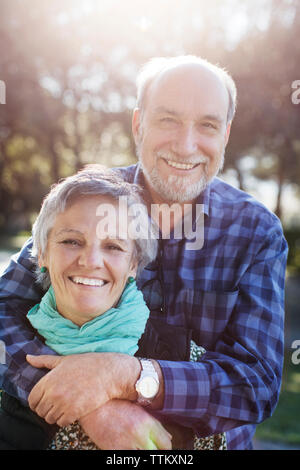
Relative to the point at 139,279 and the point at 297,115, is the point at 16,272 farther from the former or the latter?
the point at 297,115

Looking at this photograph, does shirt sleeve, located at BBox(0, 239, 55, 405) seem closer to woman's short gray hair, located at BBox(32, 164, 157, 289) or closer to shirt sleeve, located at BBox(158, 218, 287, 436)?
woman's short gray hair, located at BBox(32, 164, 157, 289)

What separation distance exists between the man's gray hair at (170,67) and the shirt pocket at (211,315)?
935 mm

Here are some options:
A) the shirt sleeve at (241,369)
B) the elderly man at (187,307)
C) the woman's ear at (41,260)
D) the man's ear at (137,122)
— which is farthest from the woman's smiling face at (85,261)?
the man's ear at (137,122)

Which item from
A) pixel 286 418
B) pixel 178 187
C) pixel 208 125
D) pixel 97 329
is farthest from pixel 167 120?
pixel 286 418

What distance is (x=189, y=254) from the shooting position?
2.23m

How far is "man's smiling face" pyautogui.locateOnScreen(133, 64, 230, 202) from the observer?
2.22 meters

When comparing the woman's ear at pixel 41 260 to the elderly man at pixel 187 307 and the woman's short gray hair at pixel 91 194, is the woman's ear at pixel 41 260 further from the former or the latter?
the elderly man at pixel 187 307

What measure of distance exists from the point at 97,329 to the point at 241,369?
0.59 metres

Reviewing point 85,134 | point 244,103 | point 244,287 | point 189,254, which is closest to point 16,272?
point 189,254

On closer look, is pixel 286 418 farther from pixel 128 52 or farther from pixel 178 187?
pixel 128 52

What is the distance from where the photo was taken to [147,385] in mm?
1667

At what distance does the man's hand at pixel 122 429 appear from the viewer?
1.55m

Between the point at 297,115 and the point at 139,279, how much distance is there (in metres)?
4.47
